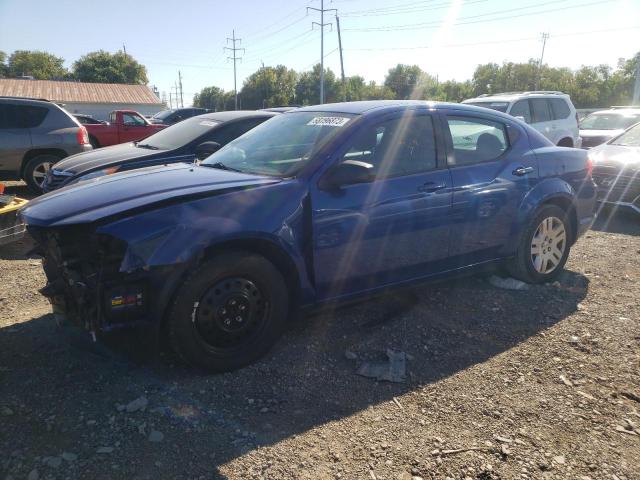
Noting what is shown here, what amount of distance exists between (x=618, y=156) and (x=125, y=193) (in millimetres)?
7464

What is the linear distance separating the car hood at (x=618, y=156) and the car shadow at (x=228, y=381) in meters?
4.23

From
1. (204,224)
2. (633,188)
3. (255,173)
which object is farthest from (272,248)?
(633,188)

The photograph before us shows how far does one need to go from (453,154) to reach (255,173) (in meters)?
1.60

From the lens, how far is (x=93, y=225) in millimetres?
2783

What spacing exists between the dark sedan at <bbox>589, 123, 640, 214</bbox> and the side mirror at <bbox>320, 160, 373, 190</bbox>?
5.65 meters

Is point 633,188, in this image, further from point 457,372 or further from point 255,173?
point 255,173

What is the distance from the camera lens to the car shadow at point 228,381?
2547 mm

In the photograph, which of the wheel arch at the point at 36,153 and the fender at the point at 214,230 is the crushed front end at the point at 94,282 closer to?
the fender at the point at 214,230

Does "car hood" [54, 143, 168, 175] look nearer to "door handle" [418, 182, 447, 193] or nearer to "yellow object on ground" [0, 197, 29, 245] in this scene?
"yellow object on ground" [0, 197, 29, 245]

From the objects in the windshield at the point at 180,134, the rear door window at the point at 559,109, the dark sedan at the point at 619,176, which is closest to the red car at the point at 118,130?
the windshield at the point at 180,134

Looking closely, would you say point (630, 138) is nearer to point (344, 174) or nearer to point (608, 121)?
point (608, 121)

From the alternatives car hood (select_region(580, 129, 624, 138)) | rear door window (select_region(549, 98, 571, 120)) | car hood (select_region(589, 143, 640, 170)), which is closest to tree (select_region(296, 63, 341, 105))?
car hood (select_region(580, 129, 624, 138))

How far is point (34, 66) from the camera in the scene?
83.6 m

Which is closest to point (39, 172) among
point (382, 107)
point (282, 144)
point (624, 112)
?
point (282, 144)
